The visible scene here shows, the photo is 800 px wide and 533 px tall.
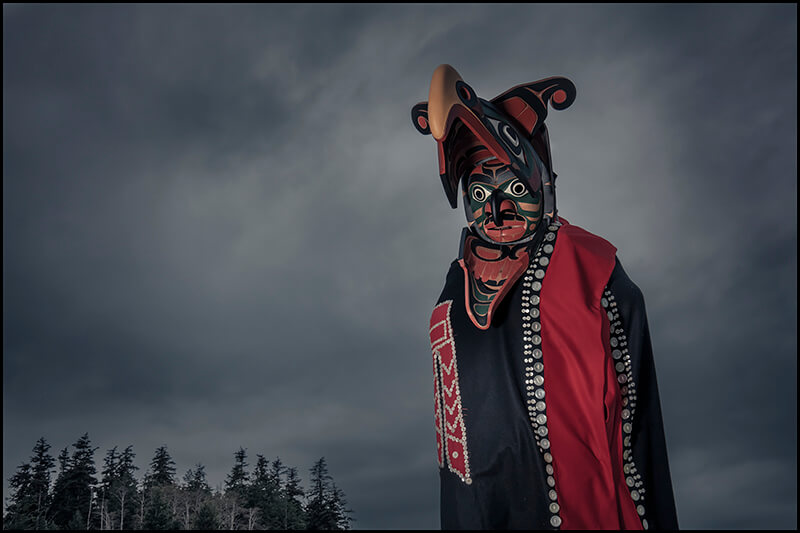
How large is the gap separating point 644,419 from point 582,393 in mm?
625

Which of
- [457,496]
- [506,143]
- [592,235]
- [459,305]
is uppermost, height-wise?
[506,143]

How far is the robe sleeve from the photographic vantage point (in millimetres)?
4277

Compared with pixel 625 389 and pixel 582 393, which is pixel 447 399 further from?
pixel 625 389

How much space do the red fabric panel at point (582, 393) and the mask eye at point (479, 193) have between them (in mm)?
780

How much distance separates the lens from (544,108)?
5.46 m

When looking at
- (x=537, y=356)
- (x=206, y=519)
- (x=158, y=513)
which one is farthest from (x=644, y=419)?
(x=158, y=513)

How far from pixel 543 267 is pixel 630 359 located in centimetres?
95

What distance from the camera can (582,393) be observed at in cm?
434

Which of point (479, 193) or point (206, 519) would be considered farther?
point (206, 519)

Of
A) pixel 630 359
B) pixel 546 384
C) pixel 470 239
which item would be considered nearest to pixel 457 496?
pixel 546 384

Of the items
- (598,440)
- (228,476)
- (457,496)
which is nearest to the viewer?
(598,440)

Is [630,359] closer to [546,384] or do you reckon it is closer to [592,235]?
[546,384]

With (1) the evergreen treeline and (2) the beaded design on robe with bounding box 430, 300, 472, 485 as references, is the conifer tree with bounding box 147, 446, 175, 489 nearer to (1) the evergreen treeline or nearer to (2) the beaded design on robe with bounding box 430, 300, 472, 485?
(1) the evergreen treeline

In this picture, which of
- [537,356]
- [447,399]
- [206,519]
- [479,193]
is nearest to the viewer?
[537,356]
